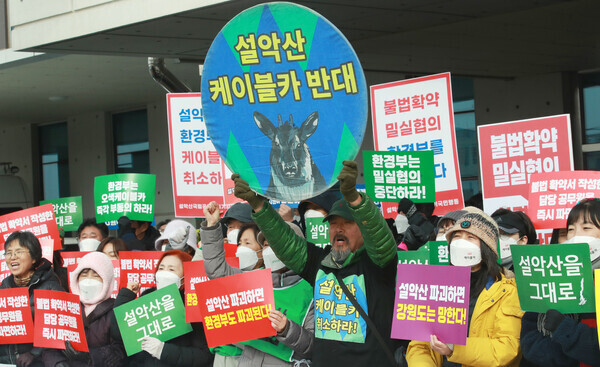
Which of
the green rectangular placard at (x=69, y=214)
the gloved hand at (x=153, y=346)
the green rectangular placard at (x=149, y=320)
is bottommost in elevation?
the gloved hand at (x=153, y=346)

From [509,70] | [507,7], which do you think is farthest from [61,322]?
[509,70]

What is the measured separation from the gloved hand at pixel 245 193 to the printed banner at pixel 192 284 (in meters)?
1.15

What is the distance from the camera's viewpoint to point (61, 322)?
566cm

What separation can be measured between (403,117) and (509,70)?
713 centimetres

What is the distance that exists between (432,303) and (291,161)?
94 cm

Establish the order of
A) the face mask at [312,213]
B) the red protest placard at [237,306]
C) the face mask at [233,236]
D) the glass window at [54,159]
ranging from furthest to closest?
1. the glass window at [54,159]
2. the face mask at [312,213]
3. the face mask at [233,236]
4. the red protest placard at [237,306]

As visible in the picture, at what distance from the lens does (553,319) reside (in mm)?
3781

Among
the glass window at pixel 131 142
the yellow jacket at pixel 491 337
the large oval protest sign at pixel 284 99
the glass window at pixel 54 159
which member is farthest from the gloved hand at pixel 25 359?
the glass window at pixel 54 159

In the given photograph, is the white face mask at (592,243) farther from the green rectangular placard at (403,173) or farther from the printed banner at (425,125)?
the printed banner at (425,125)

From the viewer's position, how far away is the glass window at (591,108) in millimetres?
13938

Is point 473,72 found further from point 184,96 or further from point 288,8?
point 288,8

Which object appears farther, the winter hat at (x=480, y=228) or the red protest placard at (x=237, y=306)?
the red protest placard at (x=237, y=306)

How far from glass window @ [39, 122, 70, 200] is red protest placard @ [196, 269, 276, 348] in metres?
18.6

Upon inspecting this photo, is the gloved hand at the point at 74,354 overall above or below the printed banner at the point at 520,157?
below
